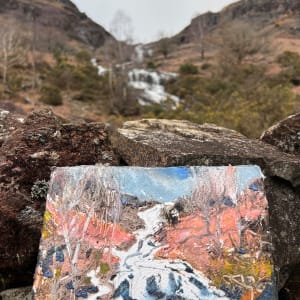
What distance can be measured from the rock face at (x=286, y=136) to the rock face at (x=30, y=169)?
6.17 ft

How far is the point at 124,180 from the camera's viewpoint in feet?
10.7

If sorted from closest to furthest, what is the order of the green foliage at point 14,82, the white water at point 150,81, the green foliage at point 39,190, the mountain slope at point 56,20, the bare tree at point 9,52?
the green foliage at point 39,190
the green foliage at point 14,82
the bare tree at point 9,52
the white water at point 150,81
the mountain slope at point 56,20

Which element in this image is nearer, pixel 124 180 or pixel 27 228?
pixel 124 180

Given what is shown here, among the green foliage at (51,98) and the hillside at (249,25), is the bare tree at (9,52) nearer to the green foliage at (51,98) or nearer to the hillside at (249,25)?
the green foliage at (51,98)

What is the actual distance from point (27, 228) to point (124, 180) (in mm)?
1069

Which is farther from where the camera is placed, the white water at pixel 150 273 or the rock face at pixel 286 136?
the rock face at pixel 286 136

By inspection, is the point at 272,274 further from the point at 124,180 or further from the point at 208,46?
the point at 208,46

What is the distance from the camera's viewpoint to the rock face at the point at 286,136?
5.07 meters

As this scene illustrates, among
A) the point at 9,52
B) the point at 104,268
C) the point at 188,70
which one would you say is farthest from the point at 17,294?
the point at 188,70

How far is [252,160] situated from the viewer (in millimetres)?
4059

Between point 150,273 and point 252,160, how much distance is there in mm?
1666

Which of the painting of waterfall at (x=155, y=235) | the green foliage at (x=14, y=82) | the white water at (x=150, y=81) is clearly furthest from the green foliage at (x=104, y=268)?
the white water at (x=150, y=81)

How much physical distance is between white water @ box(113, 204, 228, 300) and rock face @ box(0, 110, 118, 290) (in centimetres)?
117

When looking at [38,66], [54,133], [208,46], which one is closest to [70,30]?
[208,46]
